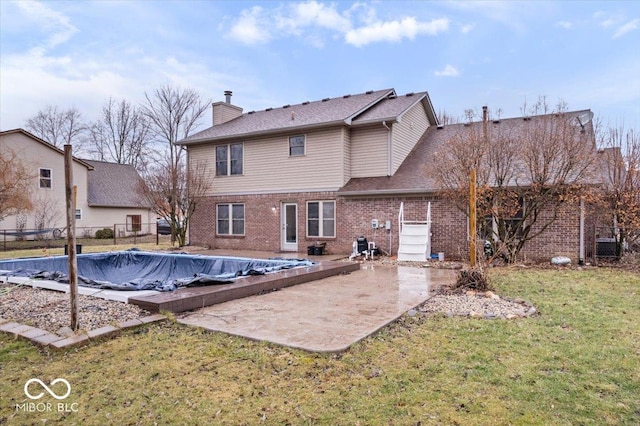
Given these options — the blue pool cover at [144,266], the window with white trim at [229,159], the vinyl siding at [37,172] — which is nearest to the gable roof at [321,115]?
the window with white trim at [229,159]

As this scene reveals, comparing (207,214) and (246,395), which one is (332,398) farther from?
(207,214)

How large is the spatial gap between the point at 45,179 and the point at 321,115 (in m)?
18.0

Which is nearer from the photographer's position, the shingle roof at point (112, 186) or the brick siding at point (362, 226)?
the brick siding at point (362, 226)

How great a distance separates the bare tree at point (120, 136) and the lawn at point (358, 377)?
35412 mm

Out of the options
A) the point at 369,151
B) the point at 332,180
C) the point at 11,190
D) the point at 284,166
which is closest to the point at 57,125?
the point at 11,190

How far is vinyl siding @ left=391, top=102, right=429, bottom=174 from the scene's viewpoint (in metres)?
14.2

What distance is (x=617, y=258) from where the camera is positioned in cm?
1098

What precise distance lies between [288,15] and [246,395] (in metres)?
15.0

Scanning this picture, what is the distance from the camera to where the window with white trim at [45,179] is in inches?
922

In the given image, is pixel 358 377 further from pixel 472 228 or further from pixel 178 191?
pixel 178 191

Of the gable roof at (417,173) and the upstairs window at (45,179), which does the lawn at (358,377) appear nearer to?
the gable roof at (417,173)

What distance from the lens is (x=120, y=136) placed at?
121 ft

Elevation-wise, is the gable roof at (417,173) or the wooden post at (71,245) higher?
the gable roof at (417,173)

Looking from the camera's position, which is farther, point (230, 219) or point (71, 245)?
point (230, 219)
